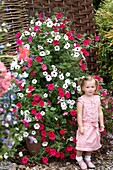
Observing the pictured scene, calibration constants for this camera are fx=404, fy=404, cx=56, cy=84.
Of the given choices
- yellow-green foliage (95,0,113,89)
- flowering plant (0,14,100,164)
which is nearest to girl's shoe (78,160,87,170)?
flowering plant (0,14,100,164)

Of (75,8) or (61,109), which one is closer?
(61,109)

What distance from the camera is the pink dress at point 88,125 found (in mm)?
3963

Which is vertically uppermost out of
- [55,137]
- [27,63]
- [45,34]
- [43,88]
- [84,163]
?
[45,34]

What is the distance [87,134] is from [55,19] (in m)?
1.30

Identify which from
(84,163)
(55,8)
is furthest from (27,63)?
(55,8)

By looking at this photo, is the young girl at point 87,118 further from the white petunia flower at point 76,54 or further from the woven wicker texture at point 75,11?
the woven wicker texture at point 75,11

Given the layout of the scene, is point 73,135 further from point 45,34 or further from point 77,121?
point 45,34

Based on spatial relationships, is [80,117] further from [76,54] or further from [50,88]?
[76,54]

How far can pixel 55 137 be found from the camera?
13.0 ft

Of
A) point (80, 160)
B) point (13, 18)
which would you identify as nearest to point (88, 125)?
point (80, 160)

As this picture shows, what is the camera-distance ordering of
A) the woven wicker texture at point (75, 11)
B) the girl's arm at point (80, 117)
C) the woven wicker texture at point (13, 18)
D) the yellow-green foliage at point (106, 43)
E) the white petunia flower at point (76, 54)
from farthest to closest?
the yellow-green foliage at point (106, 43), the woven wicker texture at point (75, 11), the woven wicker texture at point (13, 18), the white petunia flower at point (76, 54), the girl's arm at point (80, 117)

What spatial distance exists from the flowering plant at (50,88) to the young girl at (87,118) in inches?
4.3

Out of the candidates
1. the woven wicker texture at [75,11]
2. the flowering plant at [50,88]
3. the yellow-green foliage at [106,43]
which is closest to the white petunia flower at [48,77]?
the flowering plant at [50,88]

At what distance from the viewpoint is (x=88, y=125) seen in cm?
398
